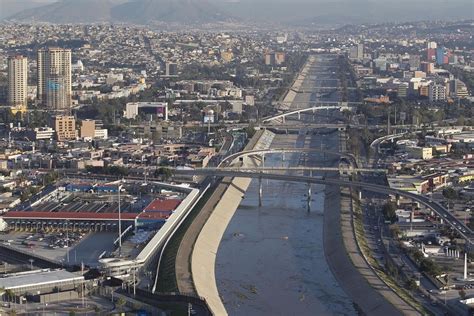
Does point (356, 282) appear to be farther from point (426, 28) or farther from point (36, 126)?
point (426, 28)

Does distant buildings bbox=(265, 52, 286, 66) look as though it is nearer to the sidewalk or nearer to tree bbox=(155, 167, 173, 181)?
tree bbox=(155, 167, 173, 181)

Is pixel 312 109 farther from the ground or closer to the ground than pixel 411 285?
farther from the ground

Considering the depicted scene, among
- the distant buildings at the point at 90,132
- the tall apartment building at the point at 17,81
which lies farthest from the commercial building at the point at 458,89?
the distant buildings at the point at 90,132

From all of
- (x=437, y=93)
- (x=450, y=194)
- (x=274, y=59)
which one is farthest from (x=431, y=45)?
(x=450, y=194)

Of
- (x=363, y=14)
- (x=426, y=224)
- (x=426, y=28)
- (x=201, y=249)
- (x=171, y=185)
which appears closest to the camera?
(x=201, y=249)

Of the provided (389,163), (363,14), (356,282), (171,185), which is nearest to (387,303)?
(356,282)

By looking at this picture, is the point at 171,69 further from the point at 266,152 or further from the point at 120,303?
the point at 120,303

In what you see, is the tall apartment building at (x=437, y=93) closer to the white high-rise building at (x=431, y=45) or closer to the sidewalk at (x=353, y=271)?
the sidewalk at (x=353, y=271)
